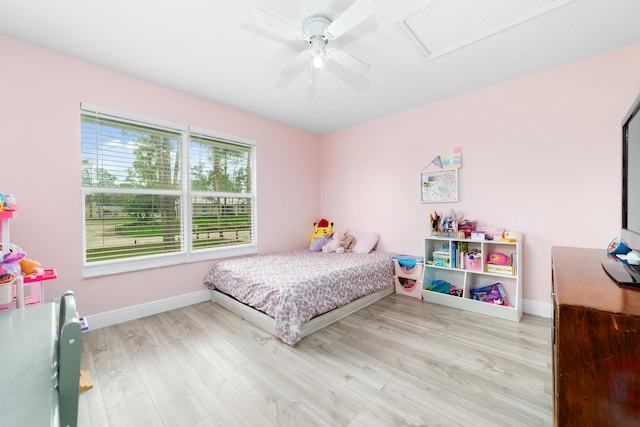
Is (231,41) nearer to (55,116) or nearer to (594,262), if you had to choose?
(55,116)

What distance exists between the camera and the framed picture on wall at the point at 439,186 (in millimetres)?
3055

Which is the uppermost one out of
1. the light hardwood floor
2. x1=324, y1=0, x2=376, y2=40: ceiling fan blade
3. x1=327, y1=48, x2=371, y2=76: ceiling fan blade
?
x1=327, y1=48, x2=371, y2=76: ceiling fan blade

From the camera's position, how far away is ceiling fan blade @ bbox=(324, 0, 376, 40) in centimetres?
140

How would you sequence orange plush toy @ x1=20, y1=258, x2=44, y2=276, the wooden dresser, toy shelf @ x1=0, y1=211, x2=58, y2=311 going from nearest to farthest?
the wooden dresser < toy shelf @ x1=0, y1=211, x2=58, y2=311 < orange plush toy @ x1=20, y1=258, x2=44, y2=276

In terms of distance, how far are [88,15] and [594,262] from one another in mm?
3410

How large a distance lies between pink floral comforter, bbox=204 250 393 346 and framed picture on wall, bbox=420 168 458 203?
3.04 ft

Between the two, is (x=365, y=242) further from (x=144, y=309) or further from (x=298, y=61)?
(x=144, y=309)

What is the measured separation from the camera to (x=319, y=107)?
3324mm

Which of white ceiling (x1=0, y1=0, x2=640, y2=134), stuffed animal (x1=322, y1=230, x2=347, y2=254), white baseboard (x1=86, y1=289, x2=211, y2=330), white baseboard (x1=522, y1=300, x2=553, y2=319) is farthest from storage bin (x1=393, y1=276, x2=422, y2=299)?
white baseboard (x1=86, y1=289, x2=211, y2=330)

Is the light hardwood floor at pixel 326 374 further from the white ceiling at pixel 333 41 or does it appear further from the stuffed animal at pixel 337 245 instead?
the white ceiling at pixel 333 41

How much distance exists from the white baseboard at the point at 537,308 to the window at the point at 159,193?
10.4 ft

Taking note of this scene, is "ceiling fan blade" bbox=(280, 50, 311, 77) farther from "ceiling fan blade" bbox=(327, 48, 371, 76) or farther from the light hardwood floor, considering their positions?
the light hardwood floor

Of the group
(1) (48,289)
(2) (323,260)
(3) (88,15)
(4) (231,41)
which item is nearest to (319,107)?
(4) (231,41)

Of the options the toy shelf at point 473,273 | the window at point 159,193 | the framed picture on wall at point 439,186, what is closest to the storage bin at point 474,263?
the toy shelf at point 473,273
